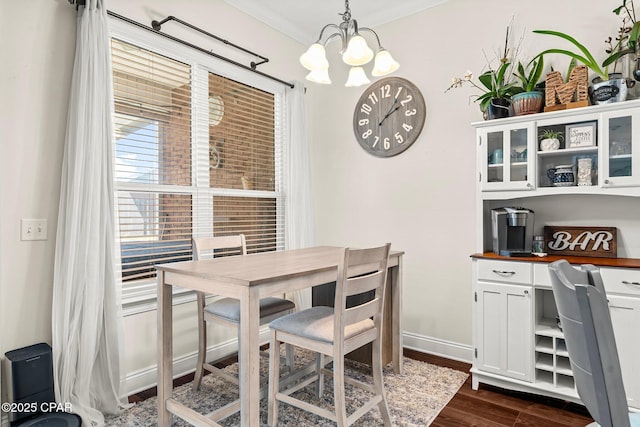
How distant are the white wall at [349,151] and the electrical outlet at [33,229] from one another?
3 cm

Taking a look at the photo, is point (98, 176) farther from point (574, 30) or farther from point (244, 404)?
point (574, 30)

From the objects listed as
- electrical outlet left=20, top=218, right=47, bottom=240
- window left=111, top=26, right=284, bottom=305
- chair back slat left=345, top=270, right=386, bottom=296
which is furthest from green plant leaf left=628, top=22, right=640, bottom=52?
electrical outlet left=20, top=218, right=47, bottom=240

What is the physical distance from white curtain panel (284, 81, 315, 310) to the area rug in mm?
1121

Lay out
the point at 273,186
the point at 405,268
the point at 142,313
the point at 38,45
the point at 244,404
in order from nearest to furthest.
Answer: the point at 244,404
the point at 38,45
the point at 142,313
the point at 405,268
the point at 273,186

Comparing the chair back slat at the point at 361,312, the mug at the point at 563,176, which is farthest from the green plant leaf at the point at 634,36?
the chair back slat at the point at 361,312

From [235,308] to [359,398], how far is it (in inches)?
38.1

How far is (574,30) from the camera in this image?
8.18 feet

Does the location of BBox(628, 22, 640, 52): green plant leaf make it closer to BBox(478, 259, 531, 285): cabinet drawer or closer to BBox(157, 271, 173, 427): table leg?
BBox(478, 259, 531, 285): cabinet drawer

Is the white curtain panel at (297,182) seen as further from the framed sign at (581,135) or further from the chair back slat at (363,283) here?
the framed sign at (581,135)

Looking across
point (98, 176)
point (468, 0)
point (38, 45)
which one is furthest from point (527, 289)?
point (38, 45)

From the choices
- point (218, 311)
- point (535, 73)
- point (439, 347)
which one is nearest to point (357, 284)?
point (218, 311)

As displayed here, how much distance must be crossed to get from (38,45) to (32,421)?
1.93 meters

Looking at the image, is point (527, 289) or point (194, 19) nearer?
point (527, 289)

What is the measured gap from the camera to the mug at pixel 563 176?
2316mm
